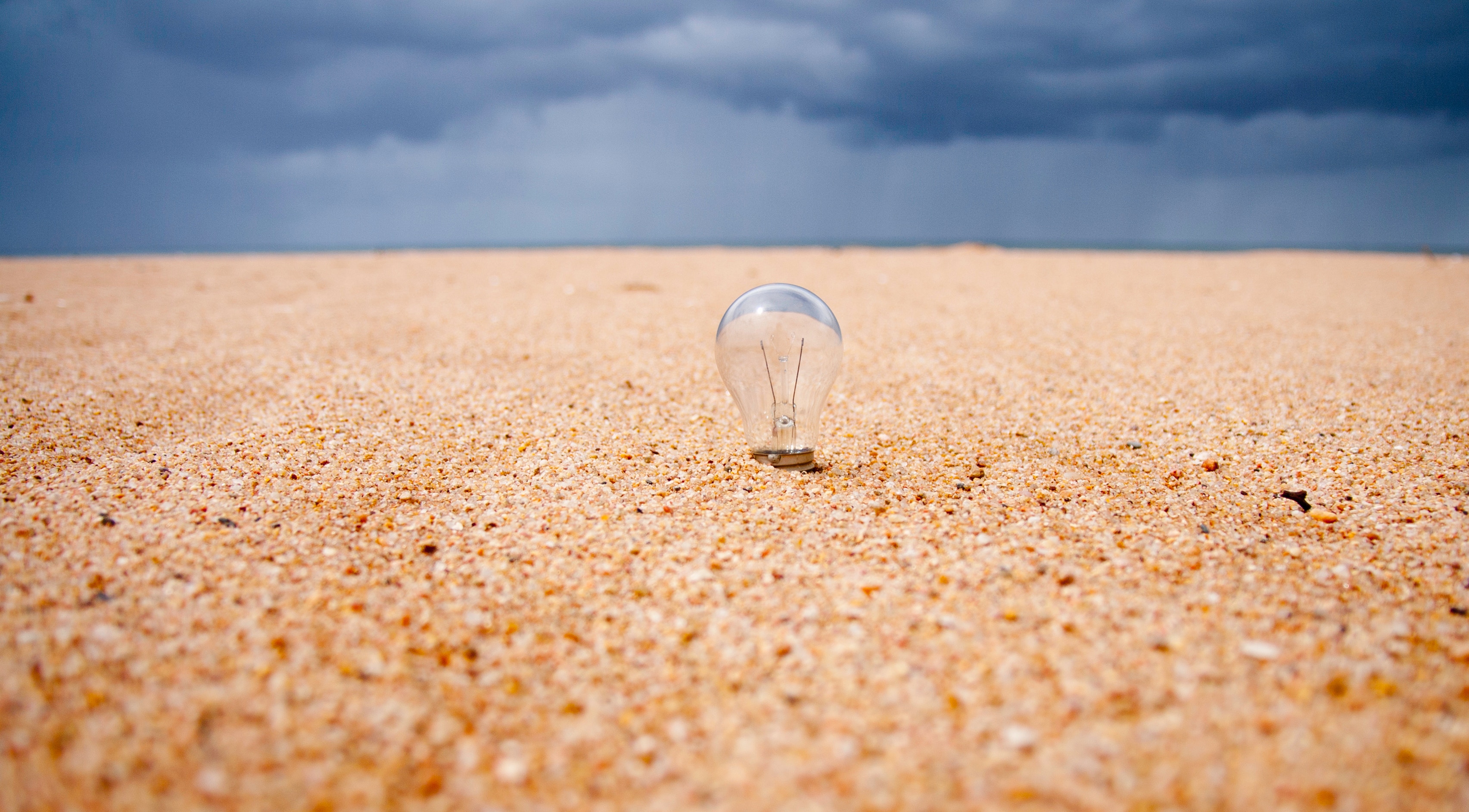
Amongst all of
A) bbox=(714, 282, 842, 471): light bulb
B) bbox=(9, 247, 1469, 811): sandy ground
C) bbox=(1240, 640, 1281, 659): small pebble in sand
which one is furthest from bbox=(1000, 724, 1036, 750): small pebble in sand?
bbox=(714, 282, 842, 471): light bulb

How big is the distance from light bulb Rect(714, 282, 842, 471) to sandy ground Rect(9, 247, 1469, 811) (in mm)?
235

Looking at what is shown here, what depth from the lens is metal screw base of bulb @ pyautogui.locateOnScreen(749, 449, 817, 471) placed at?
363 cm

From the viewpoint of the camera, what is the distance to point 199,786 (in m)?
1.68

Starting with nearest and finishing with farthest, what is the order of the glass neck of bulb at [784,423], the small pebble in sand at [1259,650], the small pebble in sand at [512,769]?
the small pebble in sand at [512,769] → the small pebble in sand at [1259,650] → the glass neck of bulb at [784,423]

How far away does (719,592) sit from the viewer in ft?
8.41

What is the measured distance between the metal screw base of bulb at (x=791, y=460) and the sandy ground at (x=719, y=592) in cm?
15

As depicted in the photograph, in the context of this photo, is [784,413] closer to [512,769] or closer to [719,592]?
[719,592]

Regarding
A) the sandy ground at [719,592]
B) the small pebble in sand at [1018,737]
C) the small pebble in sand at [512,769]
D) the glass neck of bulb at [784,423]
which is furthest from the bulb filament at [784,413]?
the small pebble in sand at [512,769]

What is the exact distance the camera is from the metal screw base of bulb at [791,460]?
3627 mm

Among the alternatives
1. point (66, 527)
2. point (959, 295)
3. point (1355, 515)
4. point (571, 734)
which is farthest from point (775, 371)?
point (959, 295)

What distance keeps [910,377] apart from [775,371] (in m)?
2.66

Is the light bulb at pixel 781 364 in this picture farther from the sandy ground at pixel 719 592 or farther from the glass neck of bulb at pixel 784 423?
the sandy ground at pixel 719 592

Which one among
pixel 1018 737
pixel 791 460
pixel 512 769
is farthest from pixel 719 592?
pixel 791 460

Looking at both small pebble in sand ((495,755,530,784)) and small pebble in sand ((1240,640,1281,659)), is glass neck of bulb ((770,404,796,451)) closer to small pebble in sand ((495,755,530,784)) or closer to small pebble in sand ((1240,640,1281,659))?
small pebble in sand ((1240,640,1281,659))
